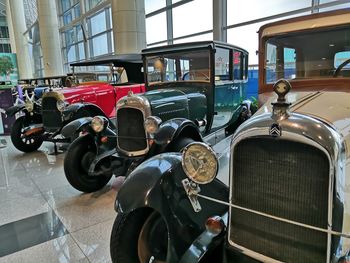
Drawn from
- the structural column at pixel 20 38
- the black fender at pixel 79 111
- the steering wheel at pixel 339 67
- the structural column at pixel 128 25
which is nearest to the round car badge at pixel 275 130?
the steering wheel at pixel 339 67

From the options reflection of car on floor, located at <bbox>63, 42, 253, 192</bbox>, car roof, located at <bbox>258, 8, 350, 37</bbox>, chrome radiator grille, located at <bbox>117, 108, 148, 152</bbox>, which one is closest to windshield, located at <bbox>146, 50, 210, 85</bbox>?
reflection of car on floor, located at <bbox>63, 42, 253, 192</bbox>

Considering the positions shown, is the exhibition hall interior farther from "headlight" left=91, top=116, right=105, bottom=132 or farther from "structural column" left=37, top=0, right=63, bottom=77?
"structural column" left=37, top=0, right=63, bottom=77

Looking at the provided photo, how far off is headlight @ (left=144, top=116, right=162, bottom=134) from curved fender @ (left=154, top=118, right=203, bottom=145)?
0.26ft

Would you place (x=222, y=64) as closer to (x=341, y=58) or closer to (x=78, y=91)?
(x=341, y=58)

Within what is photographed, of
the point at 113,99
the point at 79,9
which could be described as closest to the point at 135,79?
the point at 113,99

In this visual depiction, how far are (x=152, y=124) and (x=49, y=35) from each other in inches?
702

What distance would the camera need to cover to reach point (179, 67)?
14.1ft

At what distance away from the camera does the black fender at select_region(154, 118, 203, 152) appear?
2.75 meters

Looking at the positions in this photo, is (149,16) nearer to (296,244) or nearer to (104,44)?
(104,44)

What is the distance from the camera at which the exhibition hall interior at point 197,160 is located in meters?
1.22

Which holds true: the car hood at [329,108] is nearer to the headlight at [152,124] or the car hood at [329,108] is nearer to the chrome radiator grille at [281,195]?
the chrome radiator grille at [281,195]

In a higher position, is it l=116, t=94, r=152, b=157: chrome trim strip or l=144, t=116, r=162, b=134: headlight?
l=116, t=94, r=152, b=157: chrome trim strip

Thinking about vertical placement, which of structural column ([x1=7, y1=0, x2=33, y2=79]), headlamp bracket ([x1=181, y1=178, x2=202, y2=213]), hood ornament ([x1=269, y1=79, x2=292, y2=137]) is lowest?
headlamp bracket ([x1=181, y1=178, x2=202, y2=213])

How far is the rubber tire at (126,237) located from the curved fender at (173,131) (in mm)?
1123
